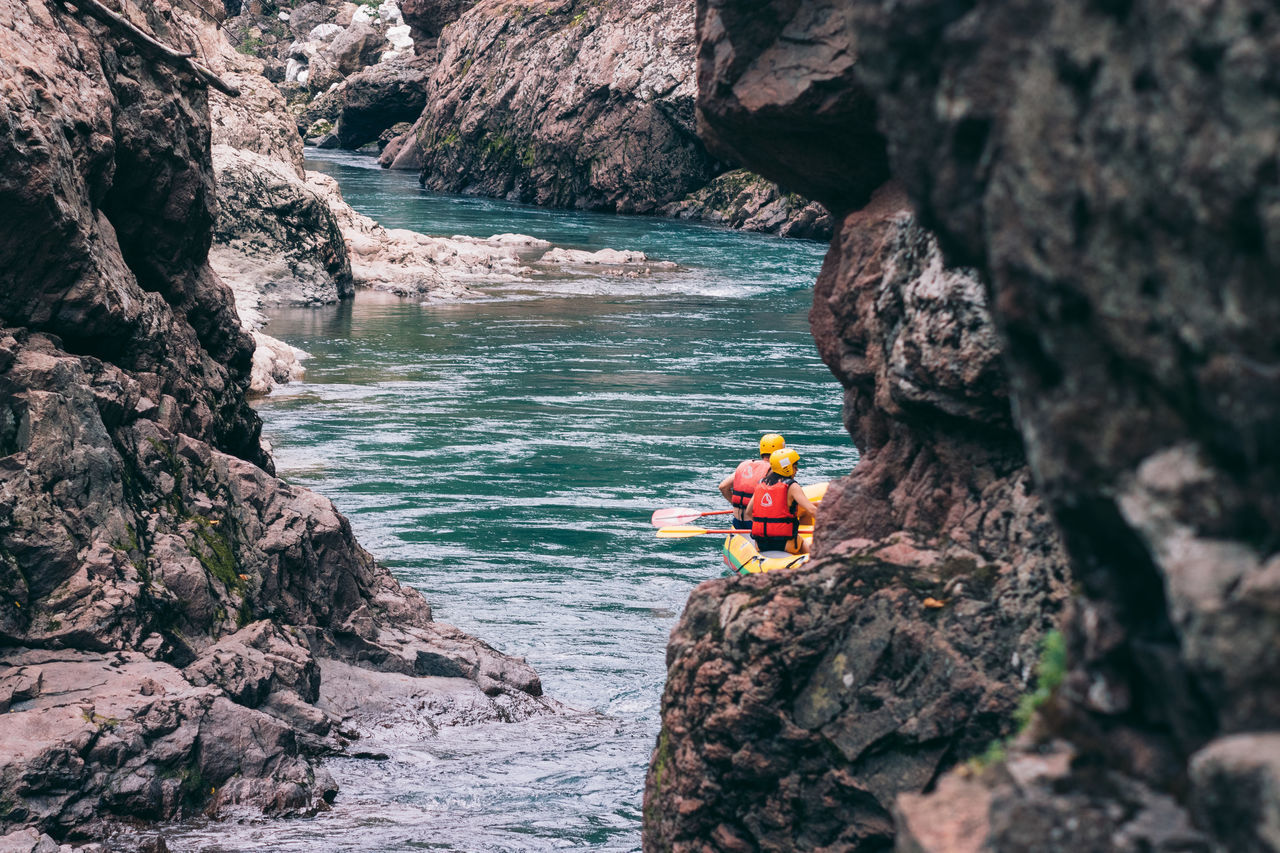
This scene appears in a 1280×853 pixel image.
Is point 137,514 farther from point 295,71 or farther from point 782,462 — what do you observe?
point 295,71

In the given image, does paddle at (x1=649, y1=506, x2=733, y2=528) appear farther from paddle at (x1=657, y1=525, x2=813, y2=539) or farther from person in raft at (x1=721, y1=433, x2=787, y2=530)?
person in raft at (x1=721, y1=433, x2=787, y2=530)

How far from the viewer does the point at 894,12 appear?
3027 mm

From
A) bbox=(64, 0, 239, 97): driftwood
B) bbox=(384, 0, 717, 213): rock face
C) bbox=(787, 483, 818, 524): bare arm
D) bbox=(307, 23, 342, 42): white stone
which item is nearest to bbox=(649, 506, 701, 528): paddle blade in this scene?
bbox=(787, 483, 818, 524): bare arm

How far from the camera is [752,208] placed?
165 feet

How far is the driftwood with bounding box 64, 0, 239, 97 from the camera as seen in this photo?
30.5 ft

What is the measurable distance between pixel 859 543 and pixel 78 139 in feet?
19.5

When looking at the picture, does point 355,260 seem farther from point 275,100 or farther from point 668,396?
point 668,396

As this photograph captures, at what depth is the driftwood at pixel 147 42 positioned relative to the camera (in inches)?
366

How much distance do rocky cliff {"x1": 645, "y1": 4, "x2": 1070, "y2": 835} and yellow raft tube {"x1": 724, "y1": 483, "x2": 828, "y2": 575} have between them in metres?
5.61

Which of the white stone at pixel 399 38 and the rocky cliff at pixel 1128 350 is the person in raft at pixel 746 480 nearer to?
the rocky cliff at pixel 1128 350

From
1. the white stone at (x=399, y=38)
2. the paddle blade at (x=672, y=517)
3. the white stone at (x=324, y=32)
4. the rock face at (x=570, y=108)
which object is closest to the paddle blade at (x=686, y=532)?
the paddle blade at (x=672, y=517)

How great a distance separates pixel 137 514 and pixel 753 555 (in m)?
6.67

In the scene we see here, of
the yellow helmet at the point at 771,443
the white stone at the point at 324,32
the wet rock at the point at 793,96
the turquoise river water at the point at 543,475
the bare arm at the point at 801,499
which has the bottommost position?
the turquoise river water at the point at 543,475

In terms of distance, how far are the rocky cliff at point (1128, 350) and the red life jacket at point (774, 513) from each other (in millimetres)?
9549
